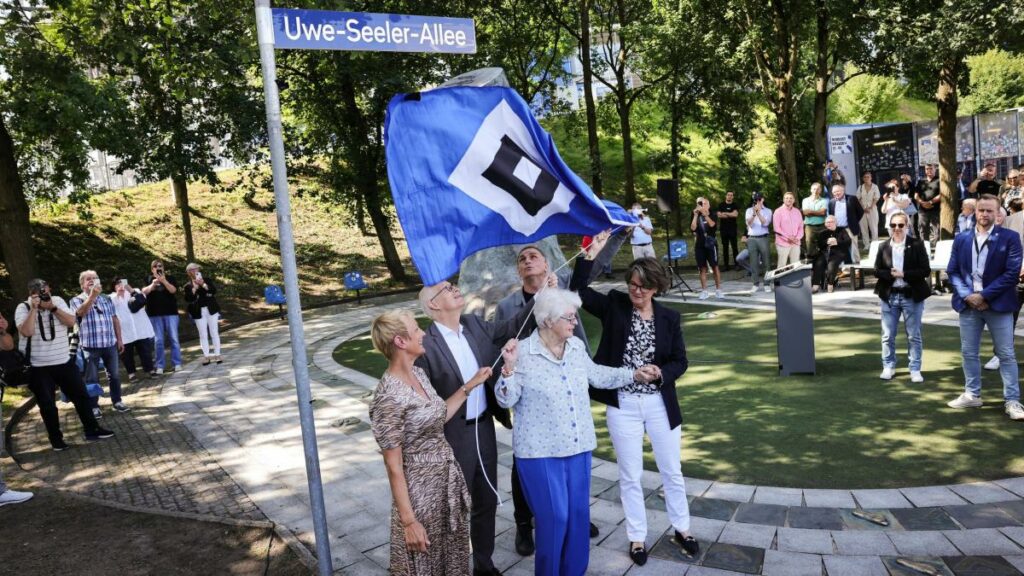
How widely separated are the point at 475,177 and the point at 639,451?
2.25m

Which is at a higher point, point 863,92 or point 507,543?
point 863,92

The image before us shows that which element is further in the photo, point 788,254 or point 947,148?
point 947,148

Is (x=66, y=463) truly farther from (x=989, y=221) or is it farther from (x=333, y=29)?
(x=989, y=221)

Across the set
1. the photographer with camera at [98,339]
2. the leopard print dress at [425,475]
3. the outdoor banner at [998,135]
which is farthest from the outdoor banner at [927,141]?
the leopard print dress at [425,475]

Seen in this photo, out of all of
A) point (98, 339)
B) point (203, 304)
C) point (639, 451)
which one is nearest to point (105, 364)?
point (98, 339)

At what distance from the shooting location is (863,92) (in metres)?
45.4

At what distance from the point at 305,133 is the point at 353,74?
5725 mm

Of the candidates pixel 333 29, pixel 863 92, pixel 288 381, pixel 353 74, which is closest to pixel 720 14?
pixel 353 74

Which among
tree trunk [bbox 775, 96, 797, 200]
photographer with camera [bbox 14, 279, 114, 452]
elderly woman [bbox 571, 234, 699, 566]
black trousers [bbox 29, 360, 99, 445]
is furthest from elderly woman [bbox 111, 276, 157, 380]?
tree trunk [bbox 775, 96, 797, 200]

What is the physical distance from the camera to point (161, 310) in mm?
13523

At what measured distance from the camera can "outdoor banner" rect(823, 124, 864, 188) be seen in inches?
971

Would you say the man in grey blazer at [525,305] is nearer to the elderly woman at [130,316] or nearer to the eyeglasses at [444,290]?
the eyeglasses at [444,290]

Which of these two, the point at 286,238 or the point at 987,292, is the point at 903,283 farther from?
the point at 286,238

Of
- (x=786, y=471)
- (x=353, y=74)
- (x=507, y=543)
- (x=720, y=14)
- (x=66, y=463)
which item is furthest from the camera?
(x=720, y=14)
